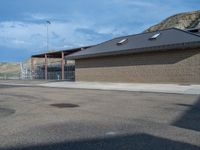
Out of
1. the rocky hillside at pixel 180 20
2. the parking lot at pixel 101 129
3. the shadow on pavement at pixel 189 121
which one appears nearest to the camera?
the parking lot at pixel 101 129

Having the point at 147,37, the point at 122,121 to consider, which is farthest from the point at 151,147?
the point at 147,37

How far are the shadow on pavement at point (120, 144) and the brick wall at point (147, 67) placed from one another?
785 inches

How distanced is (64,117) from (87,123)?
142cm

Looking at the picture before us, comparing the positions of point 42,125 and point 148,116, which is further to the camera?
point 148,116

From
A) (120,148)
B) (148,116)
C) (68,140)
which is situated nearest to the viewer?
(120,148)

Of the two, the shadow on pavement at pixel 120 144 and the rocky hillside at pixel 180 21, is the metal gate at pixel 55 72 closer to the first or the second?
the rocky hillside at pixel 180 21

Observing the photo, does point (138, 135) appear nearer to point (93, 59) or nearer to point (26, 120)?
point (26, 120)

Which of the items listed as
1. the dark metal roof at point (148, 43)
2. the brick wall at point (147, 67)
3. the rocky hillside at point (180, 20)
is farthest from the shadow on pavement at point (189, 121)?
the rocky hillside at point (180, 20)

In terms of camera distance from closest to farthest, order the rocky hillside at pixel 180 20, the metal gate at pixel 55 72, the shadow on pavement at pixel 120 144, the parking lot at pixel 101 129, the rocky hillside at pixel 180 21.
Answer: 1. the shadow on pavement at pixel 120 144
2. the parking lot at pixel 101 129
3. the metal gate at pixel 55 72
4. the rocky hillside at pixel 180 21
5. the rocky hillside at pixel 180 20

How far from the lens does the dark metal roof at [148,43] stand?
26297 mm

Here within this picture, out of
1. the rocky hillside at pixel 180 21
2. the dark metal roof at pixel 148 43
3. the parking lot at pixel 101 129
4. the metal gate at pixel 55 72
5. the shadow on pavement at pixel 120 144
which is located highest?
the rocky hillside at pixel 180 21

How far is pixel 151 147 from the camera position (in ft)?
21.0

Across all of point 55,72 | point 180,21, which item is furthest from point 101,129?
point 180,21

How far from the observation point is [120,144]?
6.64 m
